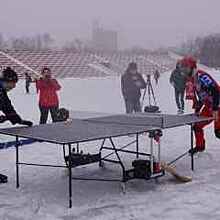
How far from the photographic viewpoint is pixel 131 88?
1202cm

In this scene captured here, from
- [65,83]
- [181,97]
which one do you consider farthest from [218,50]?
[181,97]

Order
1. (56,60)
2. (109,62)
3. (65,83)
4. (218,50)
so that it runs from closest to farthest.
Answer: (65,83) → (109,62) → (56,60) → (218,50)

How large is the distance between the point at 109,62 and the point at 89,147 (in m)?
39.2

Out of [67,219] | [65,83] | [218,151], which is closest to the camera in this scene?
[67,219]

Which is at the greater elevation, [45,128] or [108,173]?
[45,128]

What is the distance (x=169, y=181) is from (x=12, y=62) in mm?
47766

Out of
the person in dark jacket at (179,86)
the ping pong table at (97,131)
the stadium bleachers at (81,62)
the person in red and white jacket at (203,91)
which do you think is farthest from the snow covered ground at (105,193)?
the stadium bleachers at (81,62)

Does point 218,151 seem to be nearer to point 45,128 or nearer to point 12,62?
point 45,128

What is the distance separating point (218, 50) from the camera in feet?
250

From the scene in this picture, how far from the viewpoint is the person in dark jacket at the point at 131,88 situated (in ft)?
39.5

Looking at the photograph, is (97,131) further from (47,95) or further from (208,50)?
(208,50)

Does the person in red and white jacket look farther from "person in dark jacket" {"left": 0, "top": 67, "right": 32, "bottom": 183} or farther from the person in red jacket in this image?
the person in red jacket

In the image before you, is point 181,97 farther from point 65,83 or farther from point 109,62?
point 109,62

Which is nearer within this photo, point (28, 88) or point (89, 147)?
point (89, 147)
